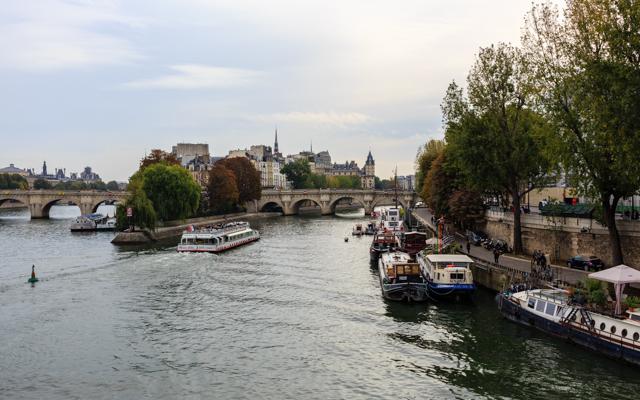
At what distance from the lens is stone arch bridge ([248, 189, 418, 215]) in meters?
139

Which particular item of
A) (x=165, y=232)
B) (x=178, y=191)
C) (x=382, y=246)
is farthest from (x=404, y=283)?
(x=178, y=191)

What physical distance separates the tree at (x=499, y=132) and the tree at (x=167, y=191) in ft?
170

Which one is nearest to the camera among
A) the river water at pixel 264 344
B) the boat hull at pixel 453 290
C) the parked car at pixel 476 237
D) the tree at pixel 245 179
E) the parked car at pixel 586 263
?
the river water at pixel 264 344

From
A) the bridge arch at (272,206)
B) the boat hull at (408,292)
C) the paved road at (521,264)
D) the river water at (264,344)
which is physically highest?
the bridge arch at (272,206)

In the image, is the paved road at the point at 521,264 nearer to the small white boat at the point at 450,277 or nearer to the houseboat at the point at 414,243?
the houseboat at the point at 414,243

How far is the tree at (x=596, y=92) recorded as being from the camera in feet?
104

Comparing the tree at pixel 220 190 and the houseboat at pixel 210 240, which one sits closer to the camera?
the houseboat at pixel 210 240

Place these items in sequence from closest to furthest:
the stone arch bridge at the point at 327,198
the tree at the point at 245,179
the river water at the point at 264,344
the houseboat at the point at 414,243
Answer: the river water at the point at 264,344 < the houseboat at the point at 414,243 < the tree at the point at 245,179 < the stone arch bridge at the point at 327,198

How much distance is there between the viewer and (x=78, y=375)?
87.3 ft

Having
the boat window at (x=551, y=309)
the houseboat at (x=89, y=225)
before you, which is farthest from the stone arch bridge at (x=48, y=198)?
the boat window at (x=551, y=309)

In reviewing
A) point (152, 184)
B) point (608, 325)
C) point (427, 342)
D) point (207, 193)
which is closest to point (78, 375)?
point (427, 342)

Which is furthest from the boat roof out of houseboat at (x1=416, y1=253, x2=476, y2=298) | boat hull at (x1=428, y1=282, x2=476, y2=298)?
boat hull at (x1=428, y1=282, x2=476, y2=298)

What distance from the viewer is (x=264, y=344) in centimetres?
3083

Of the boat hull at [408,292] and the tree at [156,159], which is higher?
the tree at [156,159]
